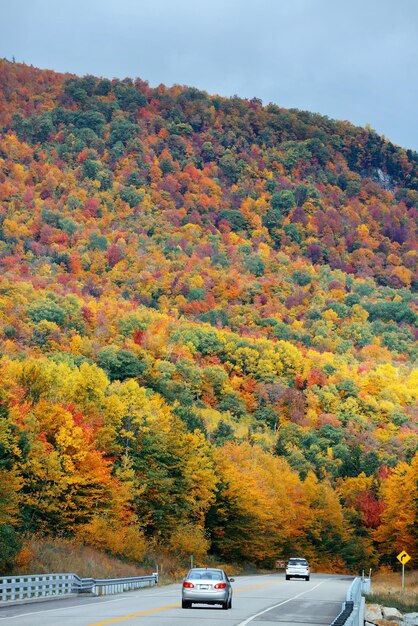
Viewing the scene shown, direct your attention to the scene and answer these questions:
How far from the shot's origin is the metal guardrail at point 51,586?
116 feet

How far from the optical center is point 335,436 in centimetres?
17200

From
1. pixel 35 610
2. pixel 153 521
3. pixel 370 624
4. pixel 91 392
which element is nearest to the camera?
pixel 35 610

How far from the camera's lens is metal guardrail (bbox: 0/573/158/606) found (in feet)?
116

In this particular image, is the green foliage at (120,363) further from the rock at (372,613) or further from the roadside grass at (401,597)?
the rock at (372,613)

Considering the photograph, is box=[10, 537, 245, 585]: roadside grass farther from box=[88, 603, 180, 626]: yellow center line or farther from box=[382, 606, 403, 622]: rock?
box=[382, 606, 403, 622]: rock

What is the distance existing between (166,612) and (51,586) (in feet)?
29.6

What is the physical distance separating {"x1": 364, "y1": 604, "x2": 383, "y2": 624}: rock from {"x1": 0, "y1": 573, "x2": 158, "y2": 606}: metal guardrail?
36.5 feet

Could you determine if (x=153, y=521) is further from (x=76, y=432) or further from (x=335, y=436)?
(x=335, y=436)

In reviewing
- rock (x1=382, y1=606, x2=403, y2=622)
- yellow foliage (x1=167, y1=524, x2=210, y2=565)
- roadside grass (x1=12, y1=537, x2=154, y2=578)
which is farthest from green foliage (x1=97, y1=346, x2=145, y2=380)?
rock (x1=382, y1=606, x2=403, y2=622)

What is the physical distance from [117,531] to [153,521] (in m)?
10.0

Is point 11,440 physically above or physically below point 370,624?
above

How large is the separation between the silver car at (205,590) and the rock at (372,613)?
9.52m

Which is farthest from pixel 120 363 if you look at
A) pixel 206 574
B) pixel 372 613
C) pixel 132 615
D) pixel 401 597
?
pixel 132 615

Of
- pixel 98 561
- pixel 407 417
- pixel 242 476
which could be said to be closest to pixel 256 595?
pixel 98 561
